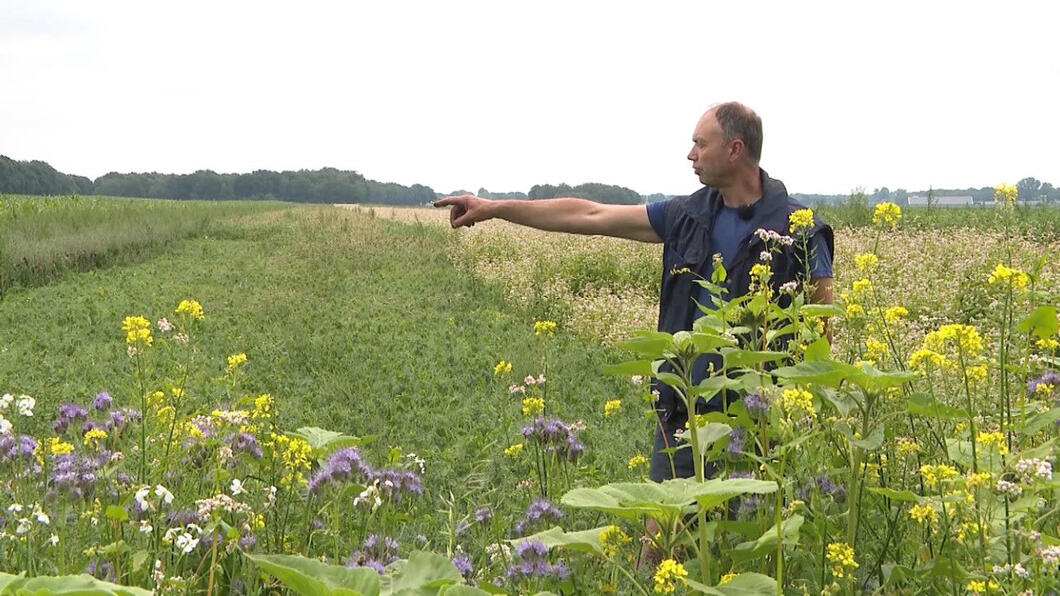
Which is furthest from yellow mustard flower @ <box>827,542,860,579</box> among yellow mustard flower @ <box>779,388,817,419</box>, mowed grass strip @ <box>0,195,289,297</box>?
mowed grass strip @ <box>0,195,289,297</box>

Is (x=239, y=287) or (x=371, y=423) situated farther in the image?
(x=239, y=287)

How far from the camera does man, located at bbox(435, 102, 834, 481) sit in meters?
3.71

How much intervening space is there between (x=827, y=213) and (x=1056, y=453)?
1730 centimetres

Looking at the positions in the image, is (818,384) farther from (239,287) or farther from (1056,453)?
(239,287)

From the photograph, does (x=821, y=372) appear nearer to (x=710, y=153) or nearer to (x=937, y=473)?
(x=937, y=473)

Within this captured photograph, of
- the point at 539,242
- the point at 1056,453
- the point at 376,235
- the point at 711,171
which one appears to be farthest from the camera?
the point at 376,235

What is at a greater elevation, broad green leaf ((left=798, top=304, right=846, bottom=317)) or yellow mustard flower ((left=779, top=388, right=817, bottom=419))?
broad green leaf ((left=798, top=304, right=846, bottom=317))

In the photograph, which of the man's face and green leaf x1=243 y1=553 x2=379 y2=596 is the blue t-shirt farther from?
green leaf x1=243 y1=553 x2=379 y2=596

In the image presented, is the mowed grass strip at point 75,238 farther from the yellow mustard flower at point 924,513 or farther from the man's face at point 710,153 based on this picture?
the yellow mustard flower at point 924,513

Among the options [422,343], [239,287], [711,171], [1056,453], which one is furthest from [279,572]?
[239,287]

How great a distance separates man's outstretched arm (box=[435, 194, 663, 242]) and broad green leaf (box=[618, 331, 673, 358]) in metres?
2.53

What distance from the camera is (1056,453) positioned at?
2094 millimetres

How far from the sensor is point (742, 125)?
12.6 ft

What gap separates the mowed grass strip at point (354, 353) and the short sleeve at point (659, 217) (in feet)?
2.75
